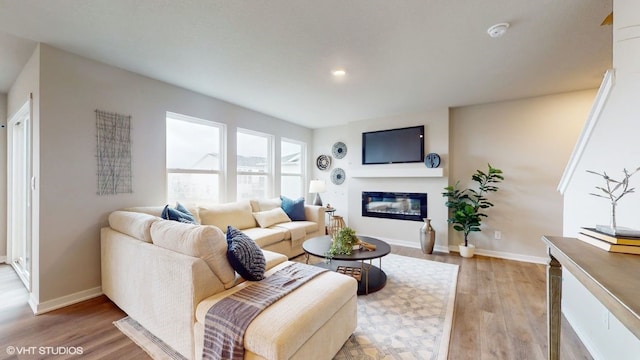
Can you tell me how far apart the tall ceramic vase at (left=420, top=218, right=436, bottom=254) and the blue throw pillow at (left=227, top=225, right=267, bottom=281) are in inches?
124

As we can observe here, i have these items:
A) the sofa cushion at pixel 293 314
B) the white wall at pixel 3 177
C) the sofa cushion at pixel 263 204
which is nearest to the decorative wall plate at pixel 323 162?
the sofa cushion at pixel 263 204

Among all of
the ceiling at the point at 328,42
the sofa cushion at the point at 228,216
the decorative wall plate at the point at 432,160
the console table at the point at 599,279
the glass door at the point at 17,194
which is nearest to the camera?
the console table at the point at 599,279

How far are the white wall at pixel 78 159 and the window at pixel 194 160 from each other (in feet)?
0.95

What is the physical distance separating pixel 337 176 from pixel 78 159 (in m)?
4.27

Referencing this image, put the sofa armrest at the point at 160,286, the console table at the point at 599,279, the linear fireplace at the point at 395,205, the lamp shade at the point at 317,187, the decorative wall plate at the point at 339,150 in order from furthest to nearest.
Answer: the decorative wall plate at the point at 339,150 → the lamp shade at the point at 317,187 → the linear fireplace at the point at 395,205 → the sofa armrest at the point at 160,286 → the console table at the point at 599,279

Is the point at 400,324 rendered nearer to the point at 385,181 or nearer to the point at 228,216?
the point at 228,216

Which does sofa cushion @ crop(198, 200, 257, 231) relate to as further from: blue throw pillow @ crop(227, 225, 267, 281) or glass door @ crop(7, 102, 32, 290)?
glass door @ crop(7, 102, 32, 290)

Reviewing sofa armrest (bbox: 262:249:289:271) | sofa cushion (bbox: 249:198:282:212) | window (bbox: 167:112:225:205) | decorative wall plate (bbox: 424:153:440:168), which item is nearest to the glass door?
window (bbox: 167:112:225:205)

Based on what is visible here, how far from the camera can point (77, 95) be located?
2545 mm

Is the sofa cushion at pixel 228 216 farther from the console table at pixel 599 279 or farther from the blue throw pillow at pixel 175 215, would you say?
the console table at pixel 599 279

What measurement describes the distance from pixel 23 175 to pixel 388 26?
14.5 feet

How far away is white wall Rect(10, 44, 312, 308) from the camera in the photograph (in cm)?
236

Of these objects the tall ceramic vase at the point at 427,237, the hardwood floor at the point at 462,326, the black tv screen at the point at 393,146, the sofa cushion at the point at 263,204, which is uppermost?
the black tv screen at the point at 393,146

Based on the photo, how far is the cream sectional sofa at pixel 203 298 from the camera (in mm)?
1320
